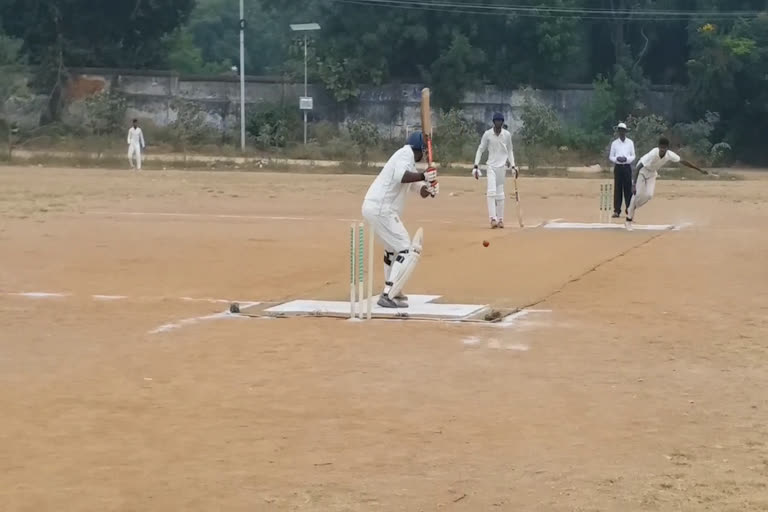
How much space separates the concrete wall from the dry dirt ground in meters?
36.5

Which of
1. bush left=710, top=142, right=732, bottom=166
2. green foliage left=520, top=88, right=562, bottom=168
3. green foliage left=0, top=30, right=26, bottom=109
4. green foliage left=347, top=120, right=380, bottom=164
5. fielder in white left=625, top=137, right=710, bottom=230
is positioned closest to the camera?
fielder in white left=625, top=137, right=710, bottom=230

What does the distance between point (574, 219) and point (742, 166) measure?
3322 centimetres

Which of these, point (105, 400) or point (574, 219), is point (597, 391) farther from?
point (574, 219)

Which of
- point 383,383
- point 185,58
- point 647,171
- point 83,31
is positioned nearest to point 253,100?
point 83,31

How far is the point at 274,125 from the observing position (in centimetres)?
5481

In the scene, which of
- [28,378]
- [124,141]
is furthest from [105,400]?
[124,141]

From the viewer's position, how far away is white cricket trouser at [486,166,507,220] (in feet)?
70.8

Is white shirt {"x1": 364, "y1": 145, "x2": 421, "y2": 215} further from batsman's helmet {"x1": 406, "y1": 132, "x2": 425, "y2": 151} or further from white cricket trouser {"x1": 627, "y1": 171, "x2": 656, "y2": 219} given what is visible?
white cricket trouser {"x1": 627, "y1": 171, "x2": 656, "y2": 219}

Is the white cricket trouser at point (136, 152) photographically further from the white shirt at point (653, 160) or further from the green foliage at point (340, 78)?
the white shirt at point (653, 160)

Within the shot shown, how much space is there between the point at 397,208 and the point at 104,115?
42.5 metres

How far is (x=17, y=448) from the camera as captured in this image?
7.40 meters

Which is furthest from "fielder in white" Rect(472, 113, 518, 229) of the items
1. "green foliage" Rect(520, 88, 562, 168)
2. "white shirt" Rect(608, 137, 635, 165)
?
"green foliage" Rect(520, 88, 562, 168)

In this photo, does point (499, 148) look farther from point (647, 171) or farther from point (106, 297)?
point (106, 297)

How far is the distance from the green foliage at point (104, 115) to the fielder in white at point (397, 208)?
1669 inches
